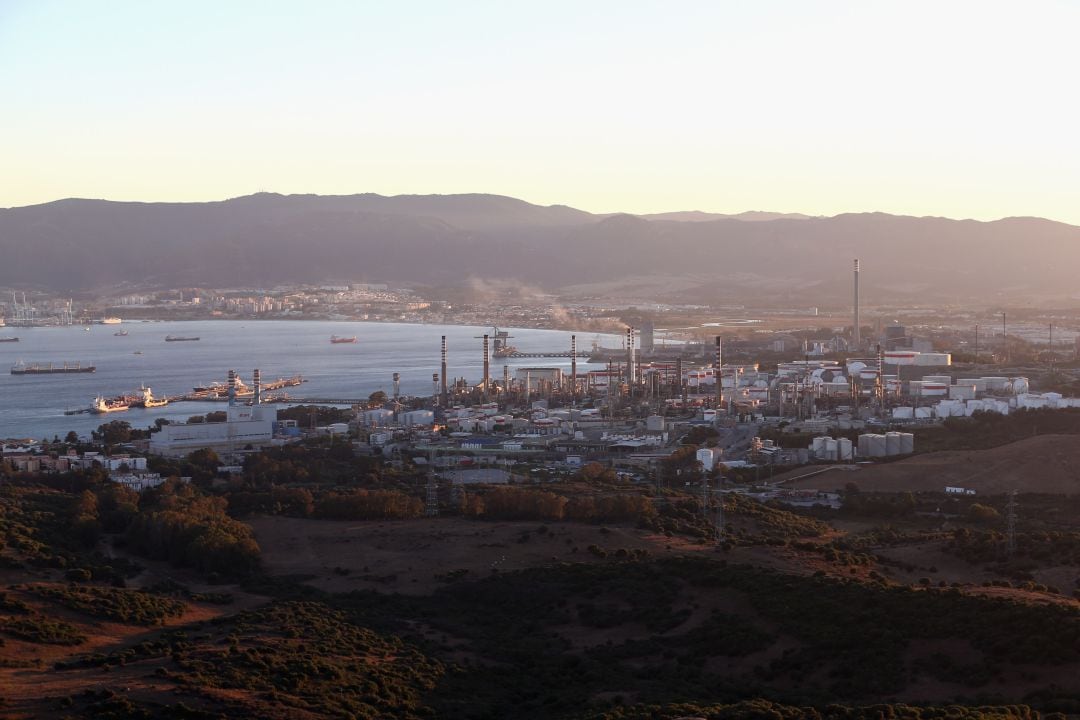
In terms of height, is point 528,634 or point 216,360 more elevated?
point 528,634

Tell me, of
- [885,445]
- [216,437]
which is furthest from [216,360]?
[885,445]

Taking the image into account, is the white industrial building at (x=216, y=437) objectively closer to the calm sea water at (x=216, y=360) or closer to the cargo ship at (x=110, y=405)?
the calm sea water at (x=216, y=360)

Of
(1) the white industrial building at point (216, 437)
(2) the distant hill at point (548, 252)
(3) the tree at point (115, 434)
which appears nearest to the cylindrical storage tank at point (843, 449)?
(1) the white industrial building at point (216, 437)

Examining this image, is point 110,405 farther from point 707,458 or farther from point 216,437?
point 707,458

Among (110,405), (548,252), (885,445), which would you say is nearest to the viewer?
(885,445)

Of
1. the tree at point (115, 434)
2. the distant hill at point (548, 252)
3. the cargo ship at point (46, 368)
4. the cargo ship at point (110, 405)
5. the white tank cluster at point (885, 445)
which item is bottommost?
the cargo ship at point (110, 405)

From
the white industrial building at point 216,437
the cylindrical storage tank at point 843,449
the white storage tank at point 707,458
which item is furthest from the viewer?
the white industrial building at point 216,437

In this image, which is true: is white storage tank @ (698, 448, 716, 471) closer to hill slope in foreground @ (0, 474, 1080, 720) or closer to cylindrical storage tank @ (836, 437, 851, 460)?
cylindrical storage tank @ (836, 437, 851, 460)
